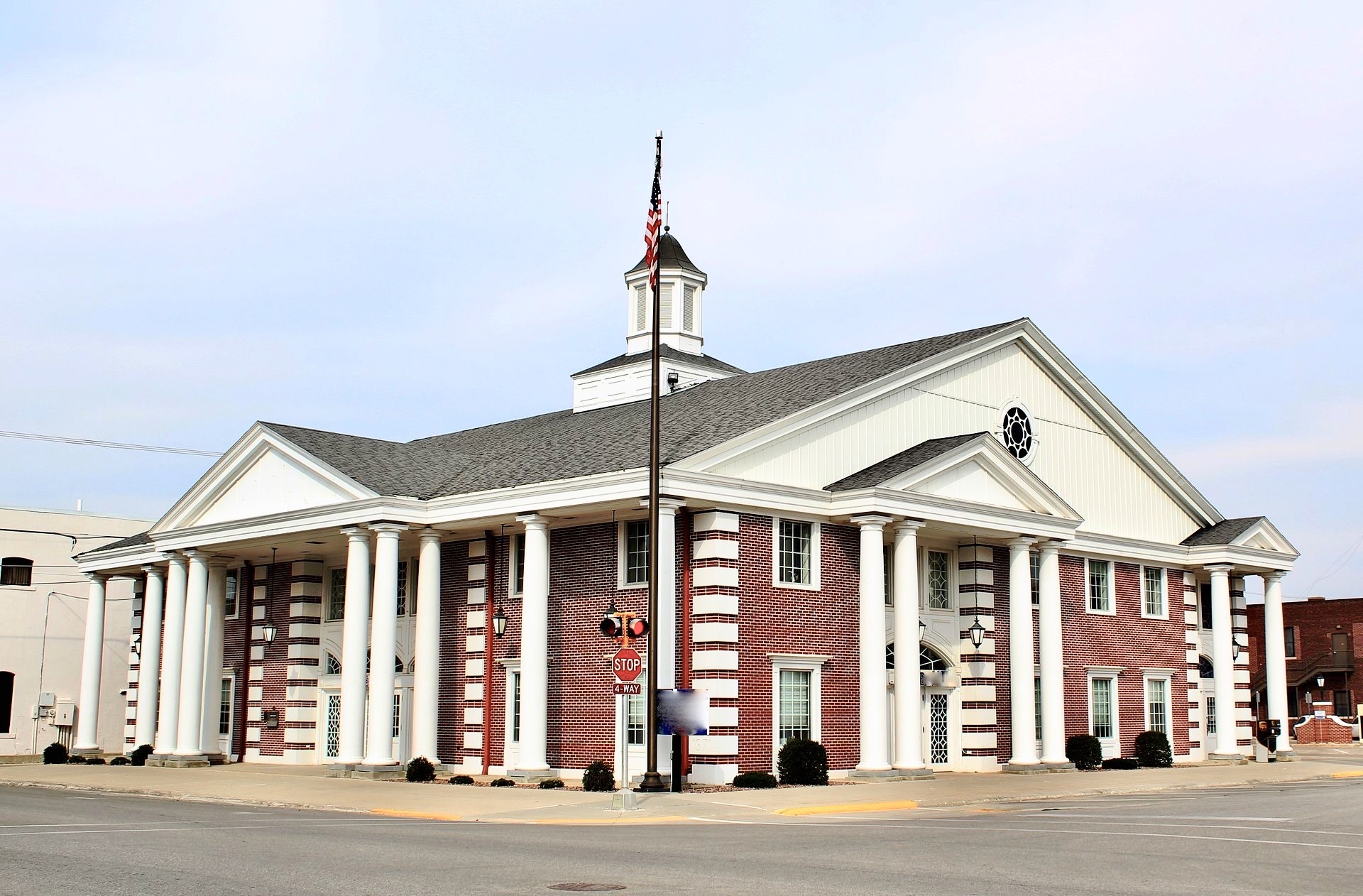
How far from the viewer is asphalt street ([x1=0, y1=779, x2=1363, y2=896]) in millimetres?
12703

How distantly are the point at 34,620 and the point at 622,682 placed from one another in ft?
125

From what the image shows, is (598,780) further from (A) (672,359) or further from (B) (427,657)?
(A) (672,359)

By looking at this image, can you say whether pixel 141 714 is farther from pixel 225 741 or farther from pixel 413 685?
pixel 413 685

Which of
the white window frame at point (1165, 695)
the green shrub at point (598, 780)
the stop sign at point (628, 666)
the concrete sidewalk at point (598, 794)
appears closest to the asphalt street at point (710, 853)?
the concrete sidewalk at point (598, 794)

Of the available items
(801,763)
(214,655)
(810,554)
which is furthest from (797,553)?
(214,655)

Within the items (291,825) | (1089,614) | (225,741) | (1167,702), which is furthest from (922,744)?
(225,741)

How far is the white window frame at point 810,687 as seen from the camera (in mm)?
29625

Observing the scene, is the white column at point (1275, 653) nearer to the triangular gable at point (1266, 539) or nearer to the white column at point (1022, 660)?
the triangular gable at point (1266, 539)

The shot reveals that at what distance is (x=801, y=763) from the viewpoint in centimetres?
2877

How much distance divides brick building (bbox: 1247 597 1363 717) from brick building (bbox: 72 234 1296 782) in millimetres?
30214

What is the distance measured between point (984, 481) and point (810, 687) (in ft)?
20.4

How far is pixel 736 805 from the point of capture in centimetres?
2356

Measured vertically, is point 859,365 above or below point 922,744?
above

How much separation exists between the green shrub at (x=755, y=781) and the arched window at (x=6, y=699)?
3542 centimetres
